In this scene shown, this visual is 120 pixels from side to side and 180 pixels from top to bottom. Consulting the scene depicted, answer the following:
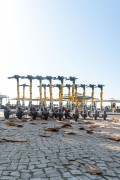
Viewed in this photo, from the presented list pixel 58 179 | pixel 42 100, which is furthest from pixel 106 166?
pixel 42 100

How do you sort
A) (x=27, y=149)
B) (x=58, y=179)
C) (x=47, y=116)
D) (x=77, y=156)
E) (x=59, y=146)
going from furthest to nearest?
(x=47, y=116) < (x=59, y=146) < (x=27, y=149) < (x=77, y=156) < (x=58, y=179)

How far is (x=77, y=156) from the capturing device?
24.5 ft

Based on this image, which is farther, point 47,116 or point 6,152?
point 47,116

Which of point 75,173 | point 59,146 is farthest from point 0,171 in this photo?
point 59,146

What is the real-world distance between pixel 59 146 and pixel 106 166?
2688 millimetres

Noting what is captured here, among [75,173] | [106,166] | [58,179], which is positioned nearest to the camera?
[58,179]

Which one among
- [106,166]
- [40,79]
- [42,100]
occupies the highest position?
[40,79]

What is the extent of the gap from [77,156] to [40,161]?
45.6 inches

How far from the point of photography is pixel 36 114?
A: 2380 cm

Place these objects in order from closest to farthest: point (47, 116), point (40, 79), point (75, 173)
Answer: point (75, 173), point (47, 116), point (40, 79)

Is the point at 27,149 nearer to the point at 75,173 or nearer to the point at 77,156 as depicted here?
the point at 77,156

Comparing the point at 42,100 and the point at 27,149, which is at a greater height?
the point at 42,100

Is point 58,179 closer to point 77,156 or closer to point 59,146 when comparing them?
point 77,156

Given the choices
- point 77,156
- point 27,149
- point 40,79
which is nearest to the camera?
point 77,156
